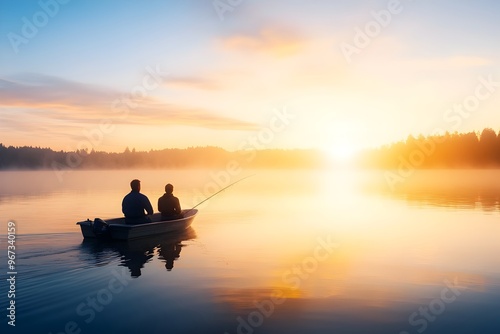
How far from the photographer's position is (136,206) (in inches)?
743

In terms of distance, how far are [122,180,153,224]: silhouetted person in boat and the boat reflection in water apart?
0.97m

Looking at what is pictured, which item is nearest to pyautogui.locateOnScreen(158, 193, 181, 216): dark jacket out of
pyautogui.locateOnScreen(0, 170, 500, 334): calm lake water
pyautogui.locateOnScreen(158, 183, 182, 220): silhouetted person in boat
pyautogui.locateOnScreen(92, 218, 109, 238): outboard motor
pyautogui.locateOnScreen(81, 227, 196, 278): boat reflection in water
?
pyautogui.locateOnScreen(158, 183, 182, 220): silhouetted person in boat

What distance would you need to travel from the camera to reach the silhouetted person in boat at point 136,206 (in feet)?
61.1

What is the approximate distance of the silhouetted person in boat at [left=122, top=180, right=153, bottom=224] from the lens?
1861 centimetres

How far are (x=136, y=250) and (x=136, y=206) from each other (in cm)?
248

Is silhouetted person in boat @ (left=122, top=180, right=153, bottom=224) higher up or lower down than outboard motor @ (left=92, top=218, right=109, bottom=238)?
higher up

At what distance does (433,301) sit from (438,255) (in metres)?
6.69

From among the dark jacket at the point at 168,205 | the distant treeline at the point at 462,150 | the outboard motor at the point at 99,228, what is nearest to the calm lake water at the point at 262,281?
the outboard motor at the point at 99,228

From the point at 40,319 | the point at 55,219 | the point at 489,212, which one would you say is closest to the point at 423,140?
the point at 489,212

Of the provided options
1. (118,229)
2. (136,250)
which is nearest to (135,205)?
(118,229)

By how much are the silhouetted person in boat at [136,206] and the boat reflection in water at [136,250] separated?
0.97 meters

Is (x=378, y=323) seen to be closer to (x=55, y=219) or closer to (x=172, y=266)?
(x=172, y=266)

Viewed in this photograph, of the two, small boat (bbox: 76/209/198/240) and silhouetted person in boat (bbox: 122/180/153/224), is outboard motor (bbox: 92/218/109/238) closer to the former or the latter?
small boat (bbox: 76/209/198/240)

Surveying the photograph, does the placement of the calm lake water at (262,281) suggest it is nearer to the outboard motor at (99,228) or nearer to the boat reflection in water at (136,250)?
the boat reflection in water at (136,250)
